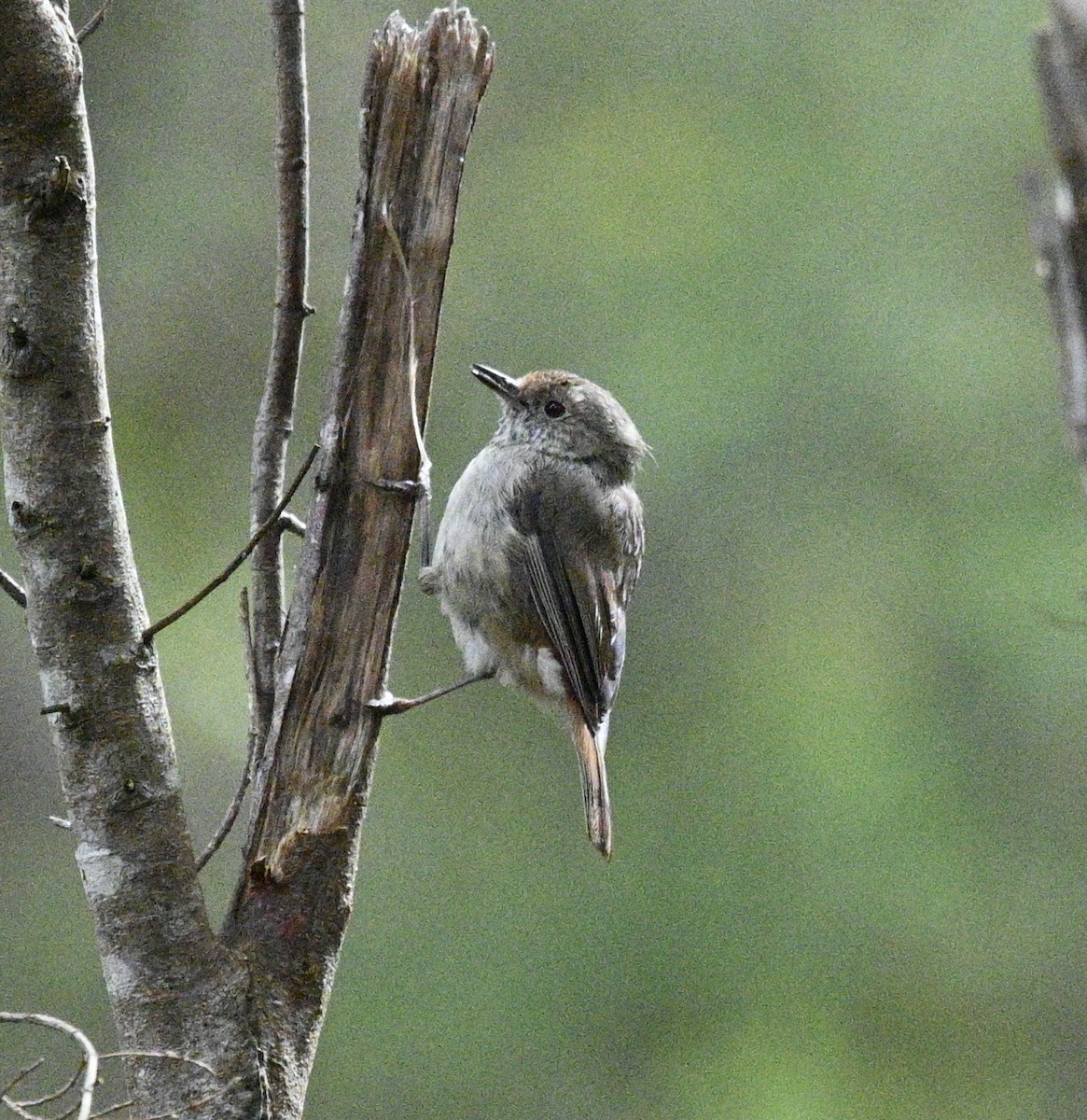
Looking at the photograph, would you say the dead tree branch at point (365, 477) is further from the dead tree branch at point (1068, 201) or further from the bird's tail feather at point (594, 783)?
the bird's tail feather at point (594, 783)

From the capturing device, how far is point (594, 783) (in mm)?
3756

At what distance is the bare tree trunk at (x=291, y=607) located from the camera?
2.12 meters

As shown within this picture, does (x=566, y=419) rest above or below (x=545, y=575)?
above

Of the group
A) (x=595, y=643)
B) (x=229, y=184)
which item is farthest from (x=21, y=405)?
(x=229, y=184)

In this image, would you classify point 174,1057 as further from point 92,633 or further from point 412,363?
point 412,363

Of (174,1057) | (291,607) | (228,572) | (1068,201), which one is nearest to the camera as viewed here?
(1068,201)

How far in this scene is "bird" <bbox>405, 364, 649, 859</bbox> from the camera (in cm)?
403

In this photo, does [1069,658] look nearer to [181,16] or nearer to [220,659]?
[220,659]

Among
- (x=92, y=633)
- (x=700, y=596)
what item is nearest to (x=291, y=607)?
(x=92, y=633)

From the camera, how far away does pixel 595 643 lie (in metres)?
4.05

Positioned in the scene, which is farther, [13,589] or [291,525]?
[291,525]

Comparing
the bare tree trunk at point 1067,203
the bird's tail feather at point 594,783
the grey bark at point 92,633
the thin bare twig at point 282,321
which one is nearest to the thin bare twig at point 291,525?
the thin bare twig at point 282,321

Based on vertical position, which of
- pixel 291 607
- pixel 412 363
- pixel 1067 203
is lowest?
pixel 291 607

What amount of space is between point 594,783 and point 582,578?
661 mm
